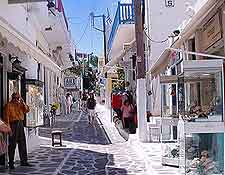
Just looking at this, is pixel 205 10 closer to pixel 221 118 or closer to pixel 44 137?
pixel 221 118

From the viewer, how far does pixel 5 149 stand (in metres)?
10.7

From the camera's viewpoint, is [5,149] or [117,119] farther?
[117,119]

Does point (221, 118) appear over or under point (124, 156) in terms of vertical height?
over

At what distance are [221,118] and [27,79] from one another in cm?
893

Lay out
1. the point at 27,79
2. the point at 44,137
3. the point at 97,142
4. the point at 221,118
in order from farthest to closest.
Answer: the point at 44,137, the point at 97,142, the point at 27,79, the point at 221,118

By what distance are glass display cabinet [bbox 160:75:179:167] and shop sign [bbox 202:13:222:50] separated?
1.04 meters

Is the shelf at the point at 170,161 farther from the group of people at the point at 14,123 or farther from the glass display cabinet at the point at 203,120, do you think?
the group of people at the point at 14,123

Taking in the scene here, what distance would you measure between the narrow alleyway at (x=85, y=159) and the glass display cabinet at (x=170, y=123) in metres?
0.67

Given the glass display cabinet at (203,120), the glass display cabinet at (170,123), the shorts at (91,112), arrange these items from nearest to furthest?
the glass display cabinet at (203,120) < the glass display cabinet at (170,123) < the shorts at (91,112)

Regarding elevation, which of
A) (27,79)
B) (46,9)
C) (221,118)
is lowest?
(221,118)

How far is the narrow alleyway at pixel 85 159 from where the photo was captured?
10.7 m

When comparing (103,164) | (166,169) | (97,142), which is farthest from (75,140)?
(166,169)

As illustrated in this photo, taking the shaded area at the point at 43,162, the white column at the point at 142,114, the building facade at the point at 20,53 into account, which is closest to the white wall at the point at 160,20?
the white column at the point at 142,114

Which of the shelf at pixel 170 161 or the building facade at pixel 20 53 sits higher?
the building facade at pixel 20 53
